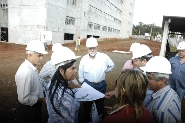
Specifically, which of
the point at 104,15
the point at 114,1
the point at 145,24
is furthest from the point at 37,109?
the point at 145,24

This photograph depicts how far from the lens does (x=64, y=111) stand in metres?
1.84

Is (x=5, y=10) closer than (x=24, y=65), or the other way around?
(x=24, y=65)

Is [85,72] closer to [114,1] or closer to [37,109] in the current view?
[37,109]

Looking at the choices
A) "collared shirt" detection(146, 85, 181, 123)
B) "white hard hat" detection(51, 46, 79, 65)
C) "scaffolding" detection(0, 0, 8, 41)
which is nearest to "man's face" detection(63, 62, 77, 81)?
"white hard hat" detection(51, 46, 79, 65)

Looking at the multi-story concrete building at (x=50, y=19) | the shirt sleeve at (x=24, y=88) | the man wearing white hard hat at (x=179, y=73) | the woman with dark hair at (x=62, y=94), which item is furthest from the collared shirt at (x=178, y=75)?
the multi-story concrete building at (x=50, y=19)

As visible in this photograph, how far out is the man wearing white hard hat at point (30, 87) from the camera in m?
2.38

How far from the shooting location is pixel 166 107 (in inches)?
66.6

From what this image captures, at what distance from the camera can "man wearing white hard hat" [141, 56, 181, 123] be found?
1.68 m

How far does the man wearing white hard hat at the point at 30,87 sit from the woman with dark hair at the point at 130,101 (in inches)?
55.5

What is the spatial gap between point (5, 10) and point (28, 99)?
77.7 ft

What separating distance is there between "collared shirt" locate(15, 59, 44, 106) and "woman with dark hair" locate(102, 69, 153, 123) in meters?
1.40

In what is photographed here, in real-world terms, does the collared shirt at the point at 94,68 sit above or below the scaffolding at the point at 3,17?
below

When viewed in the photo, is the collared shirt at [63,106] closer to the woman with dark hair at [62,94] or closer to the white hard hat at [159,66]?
the woman with dark hair at [62,94]

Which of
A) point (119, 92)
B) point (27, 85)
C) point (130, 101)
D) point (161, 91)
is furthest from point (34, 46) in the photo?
point (161, 91)
